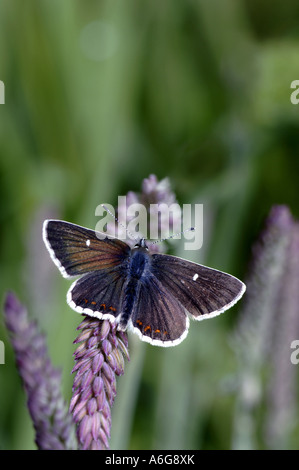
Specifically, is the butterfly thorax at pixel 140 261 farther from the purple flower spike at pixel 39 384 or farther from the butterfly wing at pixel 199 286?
the purple flower spike at pixel 39 384

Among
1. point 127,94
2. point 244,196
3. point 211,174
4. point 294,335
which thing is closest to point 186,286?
point 294,335

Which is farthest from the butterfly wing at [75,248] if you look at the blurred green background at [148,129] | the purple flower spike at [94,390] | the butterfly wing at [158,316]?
the blurred green background at [148,129]

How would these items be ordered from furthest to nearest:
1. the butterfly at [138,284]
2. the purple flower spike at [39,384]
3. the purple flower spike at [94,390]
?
1. the butterfly at [138,284]
2. the purple flower spike at [39,384]
3. the purple flower spike at [94,390]

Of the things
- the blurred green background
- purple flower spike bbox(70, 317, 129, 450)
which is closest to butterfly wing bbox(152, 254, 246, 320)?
purple flower spike bbox(70, 317, 129, 450)

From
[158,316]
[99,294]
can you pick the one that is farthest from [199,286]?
[99,294]

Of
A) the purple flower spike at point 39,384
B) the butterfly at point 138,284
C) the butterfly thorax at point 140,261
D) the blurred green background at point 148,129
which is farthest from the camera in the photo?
the blurred green background at point 148,129

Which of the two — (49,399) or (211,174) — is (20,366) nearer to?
(49,399)

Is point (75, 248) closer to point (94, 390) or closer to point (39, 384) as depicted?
point (39, 384)

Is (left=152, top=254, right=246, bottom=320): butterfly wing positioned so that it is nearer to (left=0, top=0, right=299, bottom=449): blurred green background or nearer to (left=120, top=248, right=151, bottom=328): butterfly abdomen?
(left=120, top=248, right=151, bottom=328): butterfly abdomen
